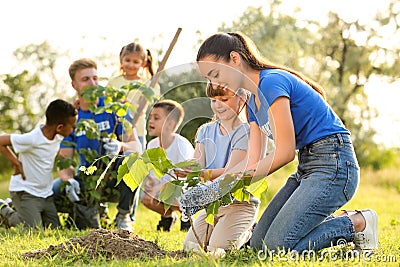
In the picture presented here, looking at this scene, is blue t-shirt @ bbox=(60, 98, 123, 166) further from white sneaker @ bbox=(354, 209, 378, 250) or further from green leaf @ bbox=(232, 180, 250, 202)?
white sneaker @ bbox=(354, 209, 378, 250)

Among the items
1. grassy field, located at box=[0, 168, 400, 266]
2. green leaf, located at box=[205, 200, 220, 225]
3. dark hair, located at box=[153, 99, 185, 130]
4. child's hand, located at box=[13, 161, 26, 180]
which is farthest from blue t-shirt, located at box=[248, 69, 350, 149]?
child's hand, located at box=[13, 161, 26, 180]

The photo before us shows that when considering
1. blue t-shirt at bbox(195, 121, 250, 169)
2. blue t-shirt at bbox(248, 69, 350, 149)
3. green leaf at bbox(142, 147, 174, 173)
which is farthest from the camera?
blue t-shirt at bbox(195, 121, 250, 169)

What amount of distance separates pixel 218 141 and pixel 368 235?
1064mm

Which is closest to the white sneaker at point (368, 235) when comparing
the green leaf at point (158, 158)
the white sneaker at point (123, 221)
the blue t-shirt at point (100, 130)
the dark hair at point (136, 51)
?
the green leaf at point (158, 158)

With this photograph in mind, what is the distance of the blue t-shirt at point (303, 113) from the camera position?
3.22 m

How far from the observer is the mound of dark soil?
3.14 meters

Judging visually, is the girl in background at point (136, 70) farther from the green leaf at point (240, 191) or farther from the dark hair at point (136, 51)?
the green leaf at point (240, 191)

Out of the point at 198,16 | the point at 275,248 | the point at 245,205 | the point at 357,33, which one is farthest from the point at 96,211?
the point at 357,33

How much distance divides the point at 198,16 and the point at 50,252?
733cm

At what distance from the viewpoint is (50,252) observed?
322cm

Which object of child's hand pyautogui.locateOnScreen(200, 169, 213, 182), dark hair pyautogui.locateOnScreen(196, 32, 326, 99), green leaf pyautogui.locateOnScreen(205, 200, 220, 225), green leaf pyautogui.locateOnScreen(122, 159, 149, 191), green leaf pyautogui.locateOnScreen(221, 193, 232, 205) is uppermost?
dark hair pyautogui.locateOnScreen(196, 32, 326, 99)

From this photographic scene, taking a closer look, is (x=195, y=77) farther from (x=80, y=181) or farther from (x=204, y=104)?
(x=80, y=181)

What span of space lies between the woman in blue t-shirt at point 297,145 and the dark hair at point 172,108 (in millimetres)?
760

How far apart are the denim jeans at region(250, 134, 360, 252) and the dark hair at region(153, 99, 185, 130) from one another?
1025 millimetres
